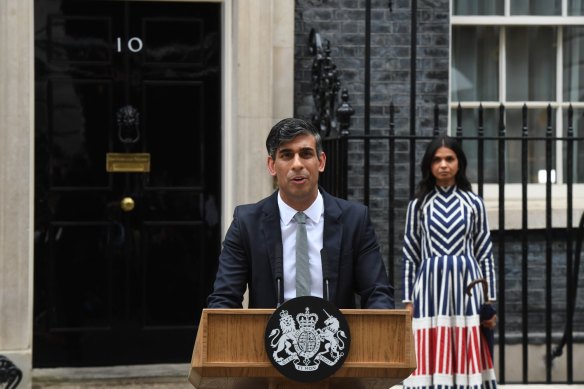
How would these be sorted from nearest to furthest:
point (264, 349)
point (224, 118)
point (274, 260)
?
1. point (264, 349)
2. point (274, 260)
3. point (224, 118)

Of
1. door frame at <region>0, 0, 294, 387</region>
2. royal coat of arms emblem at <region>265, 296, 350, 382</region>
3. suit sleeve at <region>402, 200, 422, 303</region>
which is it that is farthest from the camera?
door frame at <region>0, 0, 294, 387</region>

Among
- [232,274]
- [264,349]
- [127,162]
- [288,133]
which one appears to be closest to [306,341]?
[264,349]

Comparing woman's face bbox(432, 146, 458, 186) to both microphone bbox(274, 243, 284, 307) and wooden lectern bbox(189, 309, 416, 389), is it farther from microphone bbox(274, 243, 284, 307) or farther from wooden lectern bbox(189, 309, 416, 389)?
wooden lectern bbox(189, 309, 416, 389)

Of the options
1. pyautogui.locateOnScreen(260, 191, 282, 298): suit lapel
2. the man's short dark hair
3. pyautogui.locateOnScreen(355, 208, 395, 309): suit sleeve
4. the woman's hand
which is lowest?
the woman's hand

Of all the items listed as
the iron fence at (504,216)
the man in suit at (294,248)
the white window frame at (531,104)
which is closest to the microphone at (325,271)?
the man in suit at (294,248)

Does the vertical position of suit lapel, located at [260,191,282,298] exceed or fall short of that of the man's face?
it falls short

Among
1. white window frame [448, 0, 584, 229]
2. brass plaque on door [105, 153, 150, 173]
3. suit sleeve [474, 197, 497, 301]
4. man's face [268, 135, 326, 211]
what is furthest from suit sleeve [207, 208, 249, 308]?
white window frame [448, 0, 584, 229]

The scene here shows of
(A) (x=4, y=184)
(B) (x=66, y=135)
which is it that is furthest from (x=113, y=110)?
(A) (x=4, y=184)

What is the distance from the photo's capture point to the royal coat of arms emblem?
A: 404 centimetres

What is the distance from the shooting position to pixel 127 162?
869cm

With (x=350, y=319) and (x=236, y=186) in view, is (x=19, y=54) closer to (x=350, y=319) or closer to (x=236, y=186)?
(x=236, y=186)

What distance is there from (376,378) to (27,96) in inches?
185

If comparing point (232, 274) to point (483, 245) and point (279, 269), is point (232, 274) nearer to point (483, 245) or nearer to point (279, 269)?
point (279, 269)

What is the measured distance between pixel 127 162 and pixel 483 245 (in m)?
2.65
